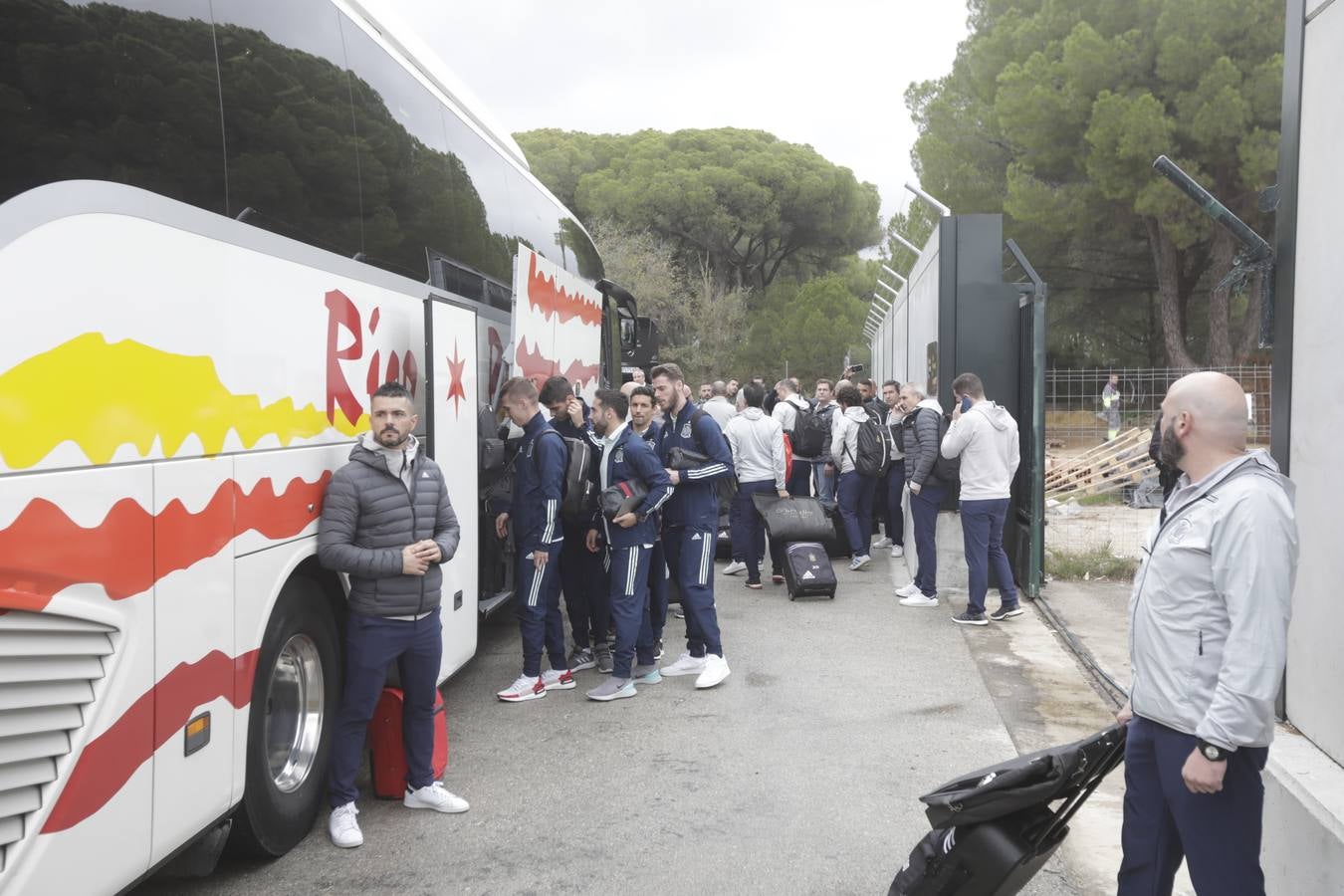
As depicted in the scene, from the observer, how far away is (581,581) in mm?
7113

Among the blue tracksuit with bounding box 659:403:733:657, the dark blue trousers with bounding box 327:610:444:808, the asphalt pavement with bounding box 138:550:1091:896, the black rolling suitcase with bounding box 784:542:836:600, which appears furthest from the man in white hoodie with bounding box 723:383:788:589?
the dark blue trousers with bounding box 327:610:444:808

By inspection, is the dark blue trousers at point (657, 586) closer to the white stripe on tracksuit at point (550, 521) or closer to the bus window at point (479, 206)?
the white stripe on tracksuit at point (550, 521)

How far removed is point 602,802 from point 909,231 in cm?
3096

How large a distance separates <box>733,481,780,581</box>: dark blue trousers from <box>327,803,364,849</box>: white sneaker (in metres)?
6.09

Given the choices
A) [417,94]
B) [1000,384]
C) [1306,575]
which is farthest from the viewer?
[1000,384]

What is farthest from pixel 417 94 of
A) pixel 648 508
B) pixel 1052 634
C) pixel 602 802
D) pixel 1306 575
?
pixel 1052 634

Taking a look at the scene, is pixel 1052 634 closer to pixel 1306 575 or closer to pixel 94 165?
pixel 1306 575

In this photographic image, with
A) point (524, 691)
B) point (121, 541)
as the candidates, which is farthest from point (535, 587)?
point (121, 541)

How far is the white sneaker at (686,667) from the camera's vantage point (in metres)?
6.88

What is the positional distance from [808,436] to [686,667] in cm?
519

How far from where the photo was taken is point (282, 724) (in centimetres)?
427

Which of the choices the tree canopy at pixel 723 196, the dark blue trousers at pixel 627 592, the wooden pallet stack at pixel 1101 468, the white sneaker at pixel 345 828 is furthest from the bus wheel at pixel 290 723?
the tree canopy at pixel 723 196

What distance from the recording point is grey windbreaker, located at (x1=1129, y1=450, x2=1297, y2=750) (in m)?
2.56

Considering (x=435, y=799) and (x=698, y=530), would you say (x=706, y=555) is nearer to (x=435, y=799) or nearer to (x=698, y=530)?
(x=698, y=530)
